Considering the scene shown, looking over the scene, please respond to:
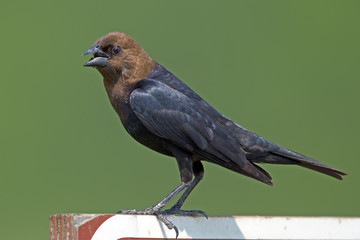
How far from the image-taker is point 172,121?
3.76 meters

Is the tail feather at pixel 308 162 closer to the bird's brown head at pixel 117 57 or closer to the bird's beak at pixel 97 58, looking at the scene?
the bird's brown head at pixel 117 57

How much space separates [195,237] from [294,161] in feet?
4.12

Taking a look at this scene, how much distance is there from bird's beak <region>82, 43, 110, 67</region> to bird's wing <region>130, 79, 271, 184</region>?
9.9 inches

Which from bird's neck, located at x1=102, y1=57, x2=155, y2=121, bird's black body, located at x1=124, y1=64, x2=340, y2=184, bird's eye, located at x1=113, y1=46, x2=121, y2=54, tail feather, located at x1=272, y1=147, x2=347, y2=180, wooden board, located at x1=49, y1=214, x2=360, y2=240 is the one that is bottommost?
wooden board, located at x1=49, y1=214, x2=360, y2=240

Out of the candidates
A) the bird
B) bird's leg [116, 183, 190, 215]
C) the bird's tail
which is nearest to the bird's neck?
the bird

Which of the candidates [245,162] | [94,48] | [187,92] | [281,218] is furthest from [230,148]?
[94,48]

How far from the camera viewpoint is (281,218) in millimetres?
3191

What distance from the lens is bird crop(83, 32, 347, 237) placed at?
12.3ft

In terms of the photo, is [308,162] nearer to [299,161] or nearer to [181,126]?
[299,161]

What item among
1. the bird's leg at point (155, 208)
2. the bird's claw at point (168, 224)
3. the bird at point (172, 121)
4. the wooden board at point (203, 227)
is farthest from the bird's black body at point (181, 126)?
the bird's claw at point (168, 224)

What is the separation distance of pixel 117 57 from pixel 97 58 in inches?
5.1

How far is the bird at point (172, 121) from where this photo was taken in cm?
373

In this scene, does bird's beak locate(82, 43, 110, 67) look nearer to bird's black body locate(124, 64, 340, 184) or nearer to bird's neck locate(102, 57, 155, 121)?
bird's neck locate(102, 57, 155, 121)

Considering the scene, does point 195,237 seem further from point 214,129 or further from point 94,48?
point 94,48
